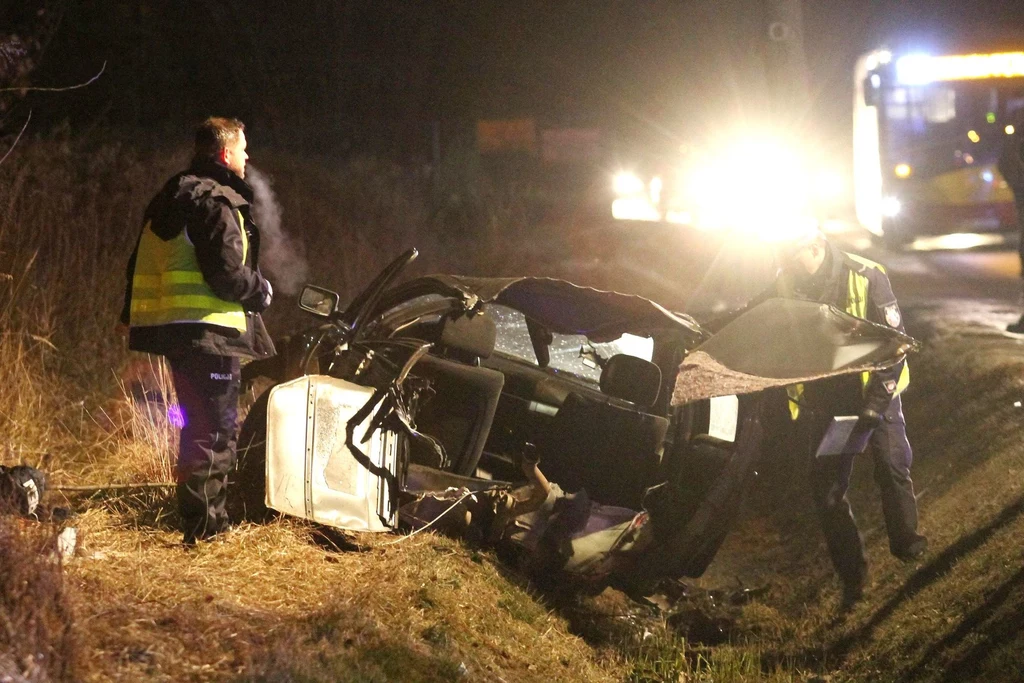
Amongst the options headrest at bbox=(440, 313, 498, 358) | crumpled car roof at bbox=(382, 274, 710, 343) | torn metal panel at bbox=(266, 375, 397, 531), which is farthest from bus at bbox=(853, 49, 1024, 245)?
torn metal panel at bbox=(266, 375, 397, 531)

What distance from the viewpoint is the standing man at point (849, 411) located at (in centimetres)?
566

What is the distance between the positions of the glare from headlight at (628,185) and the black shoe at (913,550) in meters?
18.8

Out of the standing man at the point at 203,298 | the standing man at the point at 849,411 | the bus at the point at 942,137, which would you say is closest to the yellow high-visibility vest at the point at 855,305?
the standing man at the point at 849,411

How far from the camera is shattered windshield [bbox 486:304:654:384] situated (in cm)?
561

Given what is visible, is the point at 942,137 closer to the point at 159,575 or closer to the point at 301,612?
the point at 301,612

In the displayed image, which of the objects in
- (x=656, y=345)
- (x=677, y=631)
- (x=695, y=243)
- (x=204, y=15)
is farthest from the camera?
(x=204, y=15)

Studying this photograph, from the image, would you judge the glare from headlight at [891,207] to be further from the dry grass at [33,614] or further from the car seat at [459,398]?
the dry grass at [33,614]

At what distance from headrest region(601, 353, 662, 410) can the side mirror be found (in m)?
1.30

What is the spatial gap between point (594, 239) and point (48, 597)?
10.2 metres

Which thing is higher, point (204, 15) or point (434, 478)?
point (204, 15)

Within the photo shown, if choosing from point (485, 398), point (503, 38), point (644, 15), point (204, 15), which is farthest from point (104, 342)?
point (644, 15)

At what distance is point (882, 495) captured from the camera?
229 inches

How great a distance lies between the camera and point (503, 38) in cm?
2122

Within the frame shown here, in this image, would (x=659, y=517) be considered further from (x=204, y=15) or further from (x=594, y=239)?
(x=204, y=15)
